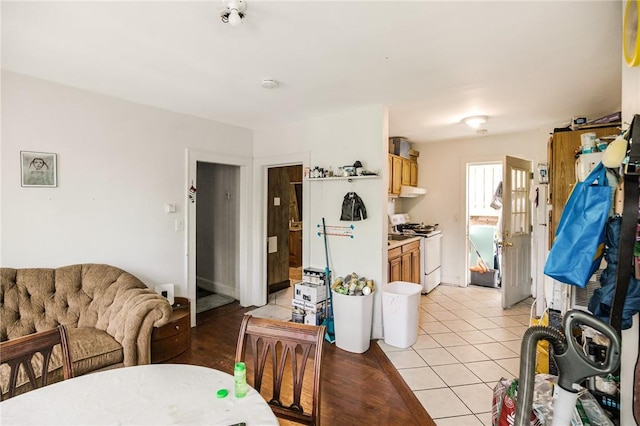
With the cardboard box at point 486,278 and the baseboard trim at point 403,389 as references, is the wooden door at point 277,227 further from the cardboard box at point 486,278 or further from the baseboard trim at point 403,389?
the cardboard box at point 486,278

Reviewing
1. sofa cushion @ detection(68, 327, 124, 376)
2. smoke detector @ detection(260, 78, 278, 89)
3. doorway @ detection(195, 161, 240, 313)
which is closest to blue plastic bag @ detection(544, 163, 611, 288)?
smoke detector @ detection(260, 78, 278, 89)

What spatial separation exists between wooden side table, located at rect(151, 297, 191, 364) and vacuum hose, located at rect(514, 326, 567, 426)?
271cm

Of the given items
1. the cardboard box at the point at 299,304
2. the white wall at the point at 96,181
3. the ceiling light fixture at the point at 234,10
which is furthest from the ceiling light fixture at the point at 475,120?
the white wall at the point at 96,181

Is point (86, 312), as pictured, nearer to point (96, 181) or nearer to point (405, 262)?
point (96, 181)

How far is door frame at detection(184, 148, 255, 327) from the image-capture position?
352cm

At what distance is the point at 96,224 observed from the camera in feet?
9.33

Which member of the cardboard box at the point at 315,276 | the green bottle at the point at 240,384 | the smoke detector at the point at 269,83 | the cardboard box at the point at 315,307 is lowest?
the cardboard box at the point at 315,307

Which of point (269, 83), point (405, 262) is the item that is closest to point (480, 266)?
point (405, 262)

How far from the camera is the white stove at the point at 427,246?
466 cm

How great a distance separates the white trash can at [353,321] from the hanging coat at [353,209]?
2.61 ft

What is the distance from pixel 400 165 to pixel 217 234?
3050 mm

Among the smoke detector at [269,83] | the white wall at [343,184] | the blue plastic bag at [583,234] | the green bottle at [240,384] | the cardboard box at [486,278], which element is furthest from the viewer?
the cardboard box at [486,278]

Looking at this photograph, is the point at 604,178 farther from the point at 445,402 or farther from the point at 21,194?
the point at 21,194

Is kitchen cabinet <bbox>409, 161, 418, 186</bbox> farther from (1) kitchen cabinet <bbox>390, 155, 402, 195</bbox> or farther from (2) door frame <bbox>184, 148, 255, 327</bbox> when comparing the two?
(2) door frame <bbox>184, 148, 255, 327</bbox>
